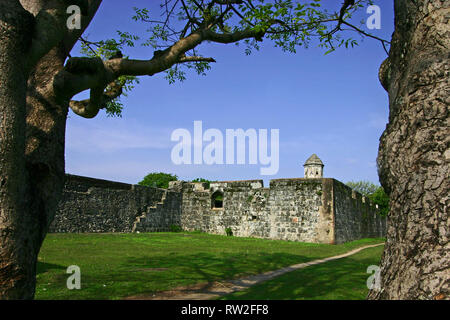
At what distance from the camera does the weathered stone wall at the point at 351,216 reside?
761 inches

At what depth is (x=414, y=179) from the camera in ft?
7.98

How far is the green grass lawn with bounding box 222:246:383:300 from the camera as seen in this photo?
5.98m

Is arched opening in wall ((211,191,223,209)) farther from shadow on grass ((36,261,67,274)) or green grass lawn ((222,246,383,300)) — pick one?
shadow on grass ((36,261,67,274))

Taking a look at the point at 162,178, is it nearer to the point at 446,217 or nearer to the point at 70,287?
the point at 70,287

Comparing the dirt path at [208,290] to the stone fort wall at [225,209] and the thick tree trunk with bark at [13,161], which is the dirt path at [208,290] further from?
the stone fort wall at [225,209]

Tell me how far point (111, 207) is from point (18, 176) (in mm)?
15811

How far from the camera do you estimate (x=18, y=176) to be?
3.31m

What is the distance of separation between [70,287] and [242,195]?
51.4 ft

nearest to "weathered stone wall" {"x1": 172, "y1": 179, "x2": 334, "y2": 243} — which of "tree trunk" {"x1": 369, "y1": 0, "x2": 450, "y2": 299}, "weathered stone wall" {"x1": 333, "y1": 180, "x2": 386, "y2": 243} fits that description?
"weathered stone wall" {"x1": 333, "y1": 180, "x2": 386, "y2": 243}

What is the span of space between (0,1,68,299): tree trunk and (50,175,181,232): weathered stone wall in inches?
510

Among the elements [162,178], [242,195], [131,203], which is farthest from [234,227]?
[162,178]

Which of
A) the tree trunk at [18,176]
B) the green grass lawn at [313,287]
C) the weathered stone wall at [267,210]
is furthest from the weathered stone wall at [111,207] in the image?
the tree trunk at [18,176]

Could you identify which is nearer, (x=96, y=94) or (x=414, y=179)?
(x=414, y=179)

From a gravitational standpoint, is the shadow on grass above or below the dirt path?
above
